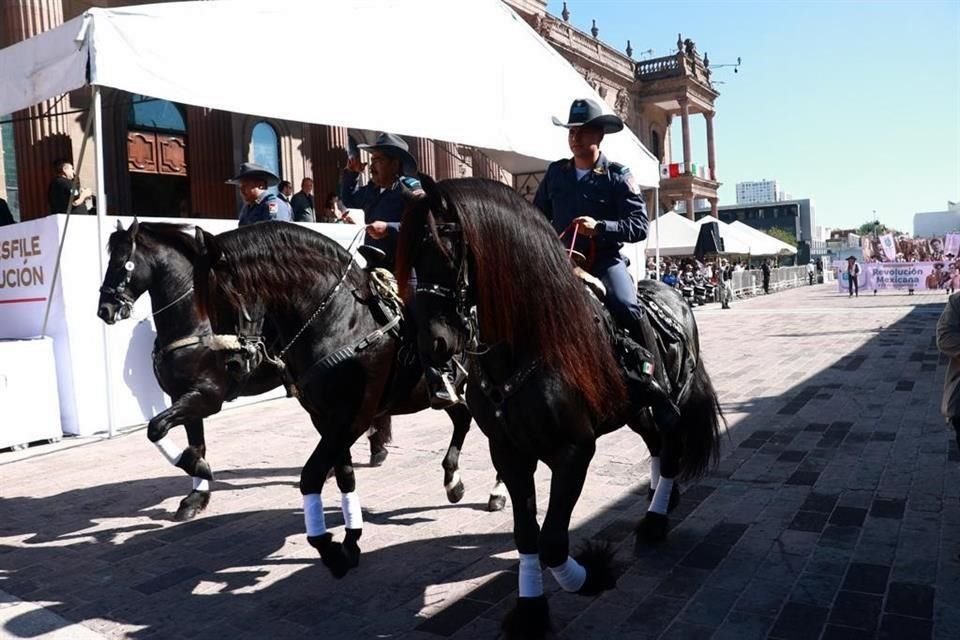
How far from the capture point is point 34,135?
11.0 metres

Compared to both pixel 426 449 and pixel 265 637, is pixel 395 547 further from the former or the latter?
pixel 426 449

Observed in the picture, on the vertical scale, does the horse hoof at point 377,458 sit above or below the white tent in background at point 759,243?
below

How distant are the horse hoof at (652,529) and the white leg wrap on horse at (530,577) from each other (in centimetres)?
124

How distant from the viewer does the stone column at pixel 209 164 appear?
14688 millimetres

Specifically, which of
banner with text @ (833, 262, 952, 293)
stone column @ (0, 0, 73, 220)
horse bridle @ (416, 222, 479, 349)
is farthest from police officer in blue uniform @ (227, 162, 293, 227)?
banner with text @ (833, 262, 952, 293)

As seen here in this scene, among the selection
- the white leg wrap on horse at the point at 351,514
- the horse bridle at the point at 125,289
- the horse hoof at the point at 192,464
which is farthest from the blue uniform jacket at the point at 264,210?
the white leg wrap on horse at the point at 351,514

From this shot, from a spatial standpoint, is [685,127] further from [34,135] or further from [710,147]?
[34,135]

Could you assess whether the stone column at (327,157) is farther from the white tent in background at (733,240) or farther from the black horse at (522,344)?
the white tent in background at (733,240)

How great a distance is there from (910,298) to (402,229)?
27.9 meters

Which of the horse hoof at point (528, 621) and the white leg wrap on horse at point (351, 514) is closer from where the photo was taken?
the horse hoof at point (528, 621)

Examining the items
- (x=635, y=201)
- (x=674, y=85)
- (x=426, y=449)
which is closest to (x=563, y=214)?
(x=635, y=201)

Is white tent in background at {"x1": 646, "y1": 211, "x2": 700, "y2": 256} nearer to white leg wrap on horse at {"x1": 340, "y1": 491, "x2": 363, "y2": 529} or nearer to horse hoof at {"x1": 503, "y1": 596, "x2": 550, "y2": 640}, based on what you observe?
white leg wrap on horse at {"x1": 340, "y1": 491, "x2": 363, "y2": 529}

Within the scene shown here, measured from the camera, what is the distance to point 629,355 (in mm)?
3496

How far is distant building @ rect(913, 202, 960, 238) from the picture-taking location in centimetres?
4316
